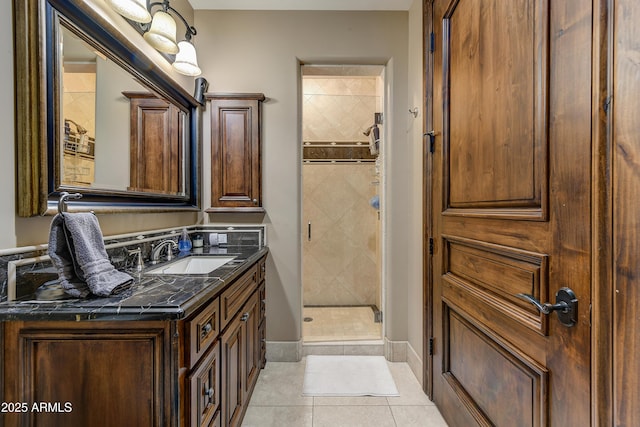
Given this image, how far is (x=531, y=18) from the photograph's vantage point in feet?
3.07

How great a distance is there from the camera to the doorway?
11.0 feet

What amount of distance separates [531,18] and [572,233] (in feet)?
2.31

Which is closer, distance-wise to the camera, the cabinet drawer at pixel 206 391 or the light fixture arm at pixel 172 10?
the cabinet drawer at pixel 206 391

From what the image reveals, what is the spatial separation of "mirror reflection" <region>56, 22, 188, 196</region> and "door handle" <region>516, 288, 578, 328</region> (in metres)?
1.69

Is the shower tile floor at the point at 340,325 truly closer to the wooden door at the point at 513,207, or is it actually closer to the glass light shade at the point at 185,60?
the wooden door at the point at 513,207

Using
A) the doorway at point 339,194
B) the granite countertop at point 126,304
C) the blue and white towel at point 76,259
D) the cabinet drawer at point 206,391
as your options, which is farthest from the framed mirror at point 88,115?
the doorway at point 339,194

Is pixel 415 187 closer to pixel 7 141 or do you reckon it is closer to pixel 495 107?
pixel 495 107

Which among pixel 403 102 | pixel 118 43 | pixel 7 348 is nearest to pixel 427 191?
pixel 403 102

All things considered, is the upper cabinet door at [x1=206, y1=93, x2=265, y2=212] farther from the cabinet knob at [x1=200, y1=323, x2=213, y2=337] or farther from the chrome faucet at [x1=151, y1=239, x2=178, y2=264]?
the cabinet knob at [x1=200, y1=323, x2=213, y2=337]

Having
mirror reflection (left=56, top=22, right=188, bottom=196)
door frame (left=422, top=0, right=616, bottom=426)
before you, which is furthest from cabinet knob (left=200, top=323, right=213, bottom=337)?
door frame (left=422, top=0, right=616, bottom=426)

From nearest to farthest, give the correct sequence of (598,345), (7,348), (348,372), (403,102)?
(598,345)
(7,348)
(348,372)
(403,102)

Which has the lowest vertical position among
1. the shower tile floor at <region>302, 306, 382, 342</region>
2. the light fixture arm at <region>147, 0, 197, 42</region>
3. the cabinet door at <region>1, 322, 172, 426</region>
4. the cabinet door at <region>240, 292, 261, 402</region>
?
the shower tile floor at <region>302, 306, 382, 342</region>

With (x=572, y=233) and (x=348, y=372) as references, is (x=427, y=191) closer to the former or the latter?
(x=572, y=233)

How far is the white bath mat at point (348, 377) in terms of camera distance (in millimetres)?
1875
